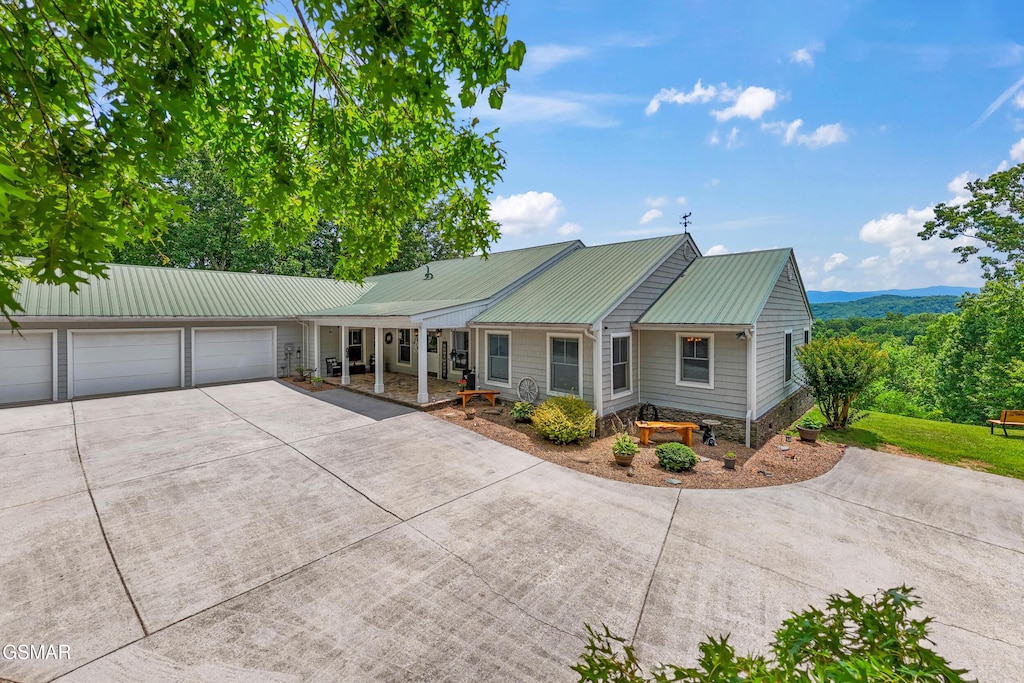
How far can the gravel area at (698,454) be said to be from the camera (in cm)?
755

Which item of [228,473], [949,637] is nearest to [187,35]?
[228,473]

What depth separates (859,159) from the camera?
12938mm

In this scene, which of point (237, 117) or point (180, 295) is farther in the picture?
point (180, 295)

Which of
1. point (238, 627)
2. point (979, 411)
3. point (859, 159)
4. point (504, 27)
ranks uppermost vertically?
point (859, 159)

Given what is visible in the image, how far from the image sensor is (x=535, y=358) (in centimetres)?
1152

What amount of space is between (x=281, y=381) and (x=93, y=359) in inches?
210

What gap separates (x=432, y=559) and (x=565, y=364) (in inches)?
267

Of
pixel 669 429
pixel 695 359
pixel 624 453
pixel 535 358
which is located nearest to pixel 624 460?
pixel 624 453

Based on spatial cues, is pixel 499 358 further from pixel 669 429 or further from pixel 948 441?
pixel 948 441

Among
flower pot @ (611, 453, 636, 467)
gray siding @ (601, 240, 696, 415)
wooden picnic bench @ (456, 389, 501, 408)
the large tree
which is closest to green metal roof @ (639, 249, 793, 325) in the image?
gray siding @ (601, 240, 696, 415)

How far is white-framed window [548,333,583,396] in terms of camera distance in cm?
1055

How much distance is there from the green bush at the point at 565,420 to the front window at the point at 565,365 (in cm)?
91

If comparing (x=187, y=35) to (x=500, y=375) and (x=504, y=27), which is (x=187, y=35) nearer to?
(x=504, y=27)

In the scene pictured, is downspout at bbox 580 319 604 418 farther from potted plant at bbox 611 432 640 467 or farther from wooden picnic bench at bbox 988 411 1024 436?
wooden picnic bench at bbox 988 411 1024 436
